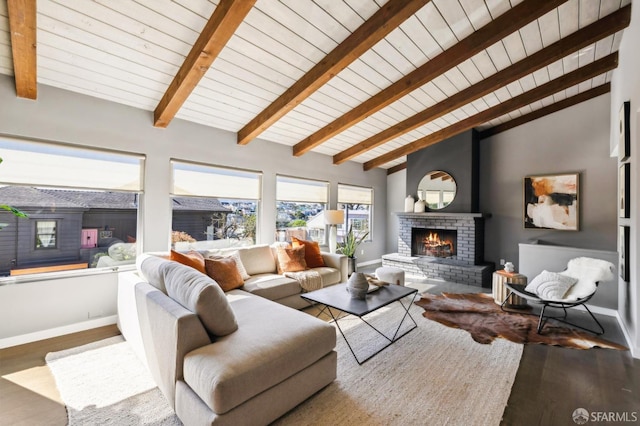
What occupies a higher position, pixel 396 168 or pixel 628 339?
pixel 396 168

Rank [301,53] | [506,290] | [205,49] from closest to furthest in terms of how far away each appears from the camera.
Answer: [205,49] → [301,53] → [506,290]

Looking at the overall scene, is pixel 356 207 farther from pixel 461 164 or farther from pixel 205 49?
pixel 205 49

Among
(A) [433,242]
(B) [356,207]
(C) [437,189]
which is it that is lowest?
(A) [433,242]

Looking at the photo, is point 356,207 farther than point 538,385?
Yes

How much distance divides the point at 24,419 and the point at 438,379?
2.85 metres

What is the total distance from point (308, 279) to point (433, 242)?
357cm

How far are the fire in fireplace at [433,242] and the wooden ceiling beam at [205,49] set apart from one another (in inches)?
204

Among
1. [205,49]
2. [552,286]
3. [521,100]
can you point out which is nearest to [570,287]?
[552,286]

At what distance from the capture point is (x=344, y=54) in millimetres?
2887

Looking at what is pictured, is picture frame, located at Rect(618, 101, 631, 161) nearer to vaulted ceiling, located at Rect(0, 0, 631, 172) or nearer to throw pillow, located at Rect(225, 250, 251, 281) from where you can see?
vaulted ceiling, located at Rect(0, 0, 631, 172)

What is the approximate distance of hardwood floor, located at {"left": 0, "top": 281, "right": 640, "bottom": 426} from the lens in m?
1.93

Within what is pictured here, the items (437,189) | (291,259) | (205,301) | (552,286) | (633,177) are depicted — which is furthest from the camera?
(437,189)

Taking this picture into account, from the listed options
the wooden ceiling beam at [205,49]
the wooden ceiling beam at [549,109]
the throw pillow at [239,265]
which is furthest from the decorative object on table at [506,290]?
the wooden ceiling beam at [205,49]

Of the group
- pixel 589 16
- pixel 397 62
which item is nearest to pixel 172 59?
pixel 397 62
